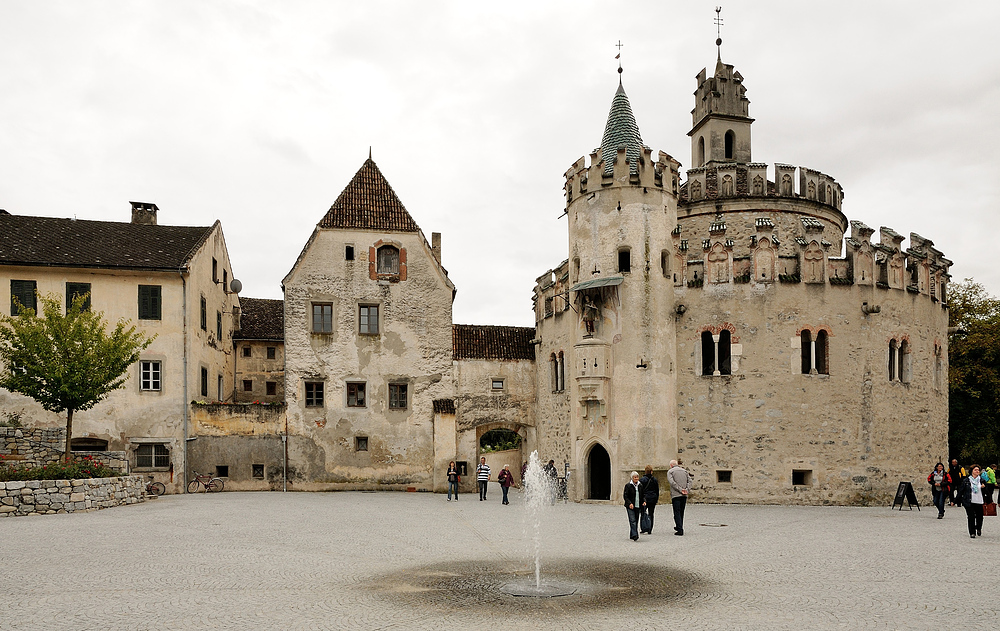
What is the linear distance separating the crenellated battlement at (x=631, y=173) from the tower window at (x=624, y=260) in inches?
104

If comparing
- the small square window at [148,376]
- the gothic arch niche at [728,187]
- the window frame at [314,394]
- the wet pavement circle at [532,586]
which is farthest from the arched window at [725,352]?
the small square window at [148,376]

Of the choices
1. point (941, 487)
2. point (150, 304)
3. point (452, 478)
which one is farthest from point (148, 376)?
point (941, 487)

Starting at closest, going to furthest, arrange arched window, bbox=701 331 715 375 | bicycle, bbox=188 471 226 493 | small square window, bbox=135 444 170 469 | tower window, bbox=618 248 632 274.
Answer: arched window, bbox=701 331 715 375 → tower window, bbox=618 248 632 274 → small square window, bbox=135 444 170 469 → bicycle, bbox=188 471 226 493

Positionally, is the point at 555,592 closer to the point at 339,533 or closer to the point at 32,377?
the point at 339,533

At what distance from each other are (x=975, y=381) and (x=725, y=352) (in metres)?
20.7

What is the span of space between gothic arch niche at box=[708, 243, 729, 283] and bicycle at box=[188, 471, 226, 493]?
74.2 ft

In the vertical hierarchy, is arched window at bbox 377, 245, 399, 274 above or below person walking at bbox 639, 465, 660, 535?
above

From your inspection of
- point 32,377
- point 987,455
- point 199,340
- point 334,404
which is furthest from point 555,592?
point 987,455

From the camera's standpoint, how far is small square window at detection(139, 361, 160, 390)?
33.4 metres

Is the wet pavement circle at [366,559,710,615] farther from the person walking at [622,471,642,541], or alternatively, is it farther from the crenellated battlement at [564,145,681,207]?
the crenellated battlement at [564,145,681,207]

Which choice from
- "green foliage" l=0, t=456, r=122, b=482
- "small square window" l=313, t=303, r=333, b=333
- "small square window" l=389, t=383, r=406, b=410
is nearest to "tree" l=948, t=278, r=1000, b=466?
"small square window" l=389, t=383, r=406, b=410

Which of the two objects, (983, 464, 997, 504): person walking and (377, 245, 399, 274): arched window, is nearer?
(983, 464, 997, 504): person walking

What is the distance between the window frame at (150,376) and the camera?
33.4 meters

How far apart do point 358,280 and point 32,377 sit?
14485 mm
